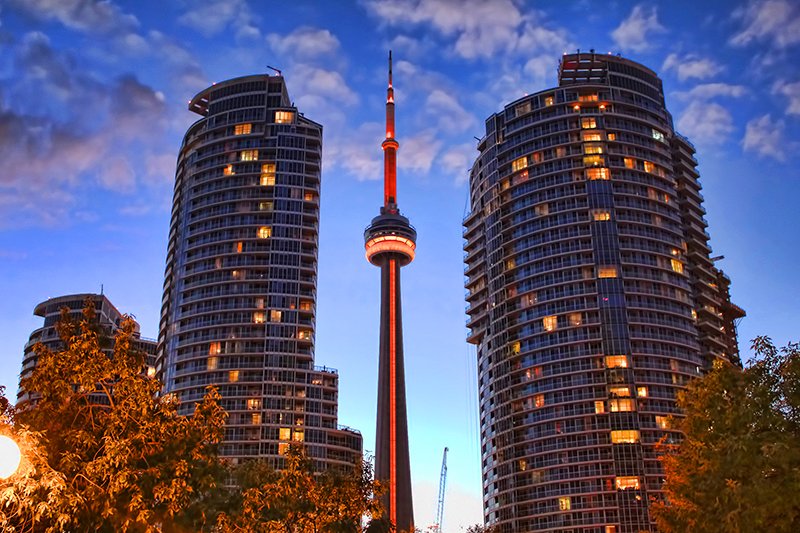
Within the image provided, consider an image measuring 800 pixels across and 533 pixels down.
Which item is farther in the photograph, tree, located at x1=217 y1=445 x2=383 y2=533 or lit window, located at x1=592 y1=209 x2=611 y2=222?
lit window, located at x1=592 y1=209 x2=611 y2=222

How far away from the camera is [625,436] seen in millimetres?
164750

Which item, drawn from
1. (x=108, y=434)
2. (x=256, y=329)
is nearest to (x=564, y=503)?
(x=256, y=329)

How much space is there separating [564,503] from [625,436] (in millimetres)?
17181

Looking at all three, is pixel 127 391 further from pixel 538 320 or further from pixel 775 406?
pixel 538 320

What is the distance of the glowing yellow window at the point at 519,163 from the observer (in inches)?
7726

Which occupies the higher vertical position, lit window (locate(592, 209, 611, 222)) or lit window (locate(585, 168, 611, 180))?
lit window (locate(585, 168, 611, 180))

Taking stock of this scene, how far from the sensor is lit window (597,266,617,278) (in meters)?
178

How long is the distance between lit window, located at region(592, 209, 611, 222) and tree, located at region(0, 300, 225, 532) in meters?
157

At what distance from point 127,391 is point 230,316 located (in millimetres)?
158785

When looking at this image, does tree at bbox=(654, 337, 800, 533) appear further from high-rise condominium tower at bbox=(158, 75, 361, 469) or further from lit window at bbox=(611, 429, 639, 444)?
high-rise condominium tower at bbox=(158, 75, 361, 469)

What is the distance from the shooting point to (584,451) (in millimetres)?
166500

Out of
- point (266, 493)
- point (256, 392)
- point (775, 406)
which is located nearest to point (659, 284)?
point (256, 392)

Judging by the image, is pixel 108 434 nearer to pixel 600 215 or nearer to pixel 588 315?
pixel 588 315

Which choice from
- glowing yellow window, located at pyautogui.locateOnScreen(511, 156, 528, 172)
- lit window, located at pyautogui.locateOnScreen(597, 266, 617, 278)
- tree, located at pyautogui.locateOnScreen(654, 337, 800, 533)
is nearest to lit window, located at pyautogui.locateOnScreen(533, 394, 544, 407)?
lit window, located at pyautogui.locateOnScreen(597, 266, 617, 278)
